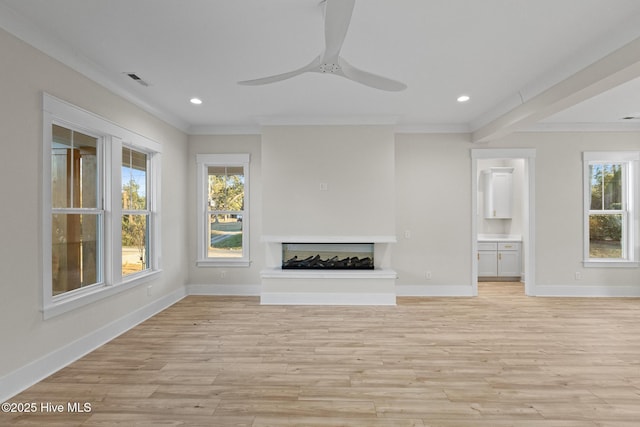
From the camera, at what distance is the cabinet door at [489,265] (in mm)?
6926

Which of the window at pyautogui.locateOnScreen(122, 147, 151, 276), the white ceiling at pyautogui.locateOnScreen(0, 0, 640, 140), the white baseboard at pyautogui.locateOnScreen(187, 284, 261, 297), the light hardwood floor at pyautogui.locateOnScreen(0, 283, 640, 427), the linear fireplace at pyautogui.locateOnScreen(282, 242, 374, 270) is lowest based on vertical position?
the light hardwood floor at pyautogui.locateOnScreen(0, 283, 640, 427)

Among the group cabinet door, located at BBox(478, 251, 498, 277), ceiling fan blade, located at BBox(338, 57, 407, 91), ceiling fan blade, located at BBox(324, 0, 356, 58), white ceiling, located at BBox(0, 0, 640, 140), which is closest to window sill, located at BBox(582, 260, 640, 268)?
cabinet door, located at BBox(478, 251, 498, 277)

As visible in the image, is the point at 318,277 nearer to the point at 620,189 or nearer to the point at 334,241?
the point at 334,241

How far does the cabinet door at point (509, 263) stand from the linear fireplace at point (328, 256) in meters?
3.20

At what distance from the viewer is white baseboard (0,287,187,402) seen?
2482 millimetres

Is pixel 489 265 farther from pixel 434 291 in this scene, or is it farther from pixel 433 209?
pixel 433 209

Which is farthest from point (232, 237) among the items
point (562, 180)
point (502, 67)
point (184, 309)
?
point (562, 180)

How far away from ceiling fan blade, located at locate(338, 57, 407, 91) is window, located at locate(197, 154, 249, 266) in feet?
11.0

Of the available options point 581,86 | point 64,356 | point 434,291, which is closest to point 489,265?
point 434,291

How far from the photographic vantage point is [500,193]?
723 cm

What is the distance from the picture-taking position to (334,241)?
520 cm

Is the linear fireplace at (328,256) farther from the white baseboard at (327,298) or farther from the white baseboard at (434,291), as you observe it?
the white baseboard at (434,291)

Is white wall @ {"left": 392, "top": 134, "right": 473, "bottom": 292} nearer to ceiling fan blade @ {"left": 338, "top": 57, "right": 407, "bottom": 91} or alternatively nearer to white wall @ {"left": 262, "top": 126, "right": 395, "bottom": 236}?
white wall @ {"left": 262, "top": 126, "right": 395, "bottom": 236}

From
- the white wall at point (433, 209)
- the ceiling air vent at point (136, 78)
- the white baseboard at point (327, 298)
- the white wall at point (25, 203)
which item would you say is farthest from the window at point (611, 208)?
the white wall at point (25, 203)
